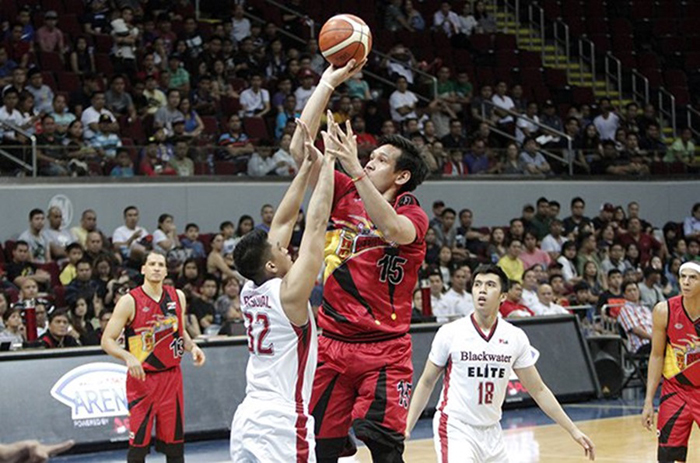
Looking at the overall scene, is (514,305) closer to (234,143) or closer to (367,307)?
(234,143)

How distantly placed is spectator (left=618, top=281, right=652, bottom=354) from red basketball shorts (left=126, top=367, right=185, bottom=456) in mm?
7898

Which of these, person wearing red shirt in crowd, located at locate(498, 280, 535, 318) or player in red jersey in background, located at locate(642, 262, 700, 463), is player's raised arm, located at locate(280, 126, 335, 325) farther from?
person wearing red shirt in crowd, located at locate(498, 280, 535, 318)

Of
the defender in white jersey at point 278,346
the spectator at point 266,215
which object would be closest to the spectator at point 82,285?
the spectator at point 266,215

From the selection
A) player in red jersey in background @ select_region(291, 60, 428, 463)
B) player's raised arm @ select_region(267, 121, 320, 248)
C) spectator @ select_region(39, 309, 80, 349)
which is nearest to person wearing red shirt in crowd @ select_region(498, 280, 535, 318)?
spectator @ select_region(39, 309, 80, 349)

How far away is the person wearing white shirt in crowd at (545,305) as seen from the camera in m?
16.0

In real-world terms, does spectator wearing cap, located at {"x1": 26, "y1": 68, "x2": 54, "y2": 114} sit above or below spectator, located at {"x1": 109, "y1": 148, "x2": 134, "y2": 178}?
above

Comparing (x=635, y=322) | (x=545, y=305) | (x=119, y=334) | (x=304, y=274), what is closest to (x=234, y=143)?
(x=545, y=305)

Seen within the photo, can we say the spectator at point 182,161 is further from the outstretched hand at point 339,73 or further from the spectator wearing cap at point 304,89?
the outstretched hand at point 339,73

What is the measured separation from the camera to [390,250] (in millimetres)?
6531

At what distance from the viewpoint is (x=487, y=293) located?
748 centimetres

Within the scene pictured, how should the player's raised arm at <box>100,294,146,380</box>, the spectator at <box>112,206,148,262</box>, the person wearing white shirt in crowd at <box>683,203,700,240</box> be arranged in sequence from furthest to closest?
the person wearing white shirt in crowd at <box>683,203,700,240</box>
the spectator at <box>112,206,148,262</box>
the player's raised arm at <box>100,294,146,380</box>

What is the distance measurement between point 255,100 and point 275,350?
12.9 metres

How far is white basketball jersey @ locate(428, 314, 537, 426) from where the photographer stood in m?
7.25

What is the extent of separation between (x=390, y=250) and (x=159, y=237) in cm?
931
